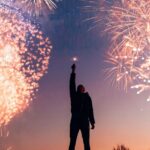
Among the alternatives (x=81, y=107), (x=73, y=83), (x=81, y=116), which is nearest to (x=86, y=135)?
(x=81, y=116)

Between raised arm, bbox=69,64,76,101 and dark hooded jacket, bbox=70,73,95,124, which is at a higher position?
raised arm, bbox=69,64,76,101

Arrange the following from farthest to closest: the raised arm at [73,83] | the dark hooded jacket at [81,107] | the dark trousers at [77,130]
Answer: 1. the dark trousers at [77,130]
2. the dark hooded jacket at [81,107]
3. the raised arm at [73,83]

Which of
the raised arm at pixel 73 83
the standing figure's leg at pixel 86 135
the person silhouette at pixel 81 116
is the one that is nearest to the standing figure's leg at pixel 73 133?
the person silhouette at pixel 81 116

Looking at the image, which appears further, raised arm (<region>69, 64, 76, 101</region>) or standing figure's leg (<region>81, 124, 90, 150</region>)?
standing figure's leg (<region>81, 124, 90, 150</region>)

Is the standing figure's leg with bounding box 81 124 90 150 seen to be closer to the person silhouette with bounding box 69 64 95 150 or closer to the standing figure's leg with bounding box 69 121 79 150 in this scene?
the person silhouette with bounding box 69 64 95 150

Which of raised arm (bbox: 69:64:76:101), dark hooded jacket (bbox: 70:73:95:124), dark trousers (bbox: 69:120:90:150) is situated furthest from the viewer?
dark trousers (bbox: 69:120:90:150)

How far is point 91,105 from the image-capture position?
12.7 m

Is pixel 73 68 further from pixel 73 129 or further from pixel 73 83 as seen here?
pixel 73 129

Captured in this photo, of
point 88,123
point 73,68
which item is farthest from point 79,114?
point 73,68

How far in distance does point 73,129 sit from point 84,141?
0.50 metres

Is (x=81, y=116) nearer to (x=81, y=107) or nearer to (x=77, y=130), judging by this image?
(x=81, y=107)

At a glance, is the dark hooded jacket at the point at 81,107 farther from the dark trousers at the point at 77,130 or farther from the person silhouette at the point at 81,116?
the dark trousers at the point at 77,130

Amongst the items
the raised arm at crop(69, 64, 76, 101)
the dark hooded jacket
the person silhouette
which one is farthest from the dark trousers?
the raised arm at crop(69, 64, 76, 101)

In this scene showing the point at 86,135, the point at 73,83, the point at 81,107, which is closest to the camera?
the point at 73,83
